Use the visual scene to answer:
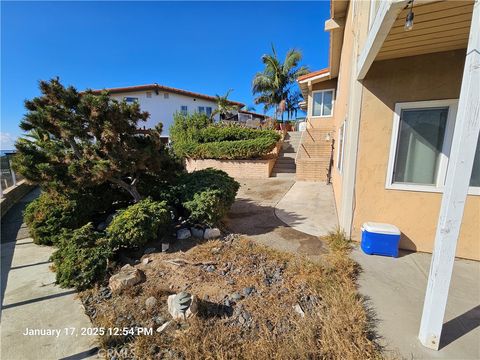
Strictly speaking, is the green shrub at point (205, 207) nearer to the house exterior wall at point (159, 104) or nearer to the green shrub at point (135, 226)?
the green shrub at point (135, 226)

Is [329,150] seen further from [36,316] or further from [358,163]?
[36,316]

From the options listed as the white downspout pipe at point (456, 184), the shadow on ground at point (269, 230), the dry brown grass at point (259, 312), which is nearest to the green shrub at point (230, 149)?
the shadow on ground at point (269, 230)

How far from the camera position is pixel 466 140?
67.7 inches

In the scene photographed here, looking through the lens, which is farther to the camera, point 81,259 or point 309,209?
point 309,209

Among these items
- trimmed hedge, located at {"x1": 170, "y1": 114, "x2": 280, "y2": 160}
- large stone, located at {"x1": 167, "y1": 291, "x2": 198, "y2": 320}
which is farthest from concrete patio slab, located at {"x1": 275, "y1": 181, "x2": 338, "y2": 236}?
trimmed hedge, located at {"x1": 170, "y1": 114, "x2": 280, "y2": 160}

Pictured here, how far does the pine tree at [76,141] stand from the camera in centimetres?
392

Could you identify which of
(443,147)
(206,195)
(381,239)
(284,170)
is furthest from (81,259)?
(284,170)

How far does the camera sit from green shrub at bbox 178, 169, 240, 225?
4426 mm

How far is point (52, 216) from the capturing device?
4.47 m

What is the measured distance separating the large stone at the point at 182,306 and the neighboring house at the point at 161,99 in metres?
19.2

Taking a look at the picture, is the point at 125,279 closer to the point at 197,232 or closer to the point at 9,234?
Answer: the point at 197,232

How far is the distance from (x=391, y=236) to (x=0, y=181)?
11.3m

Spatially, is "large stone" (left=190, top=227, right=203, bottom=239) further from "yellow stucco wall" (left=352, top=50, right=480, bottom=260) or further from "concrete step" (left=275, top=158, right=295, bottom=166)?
"concrete step" (left=275, top=158, right=295, bottom=166)

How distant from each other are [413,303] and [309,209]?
12.6ft
